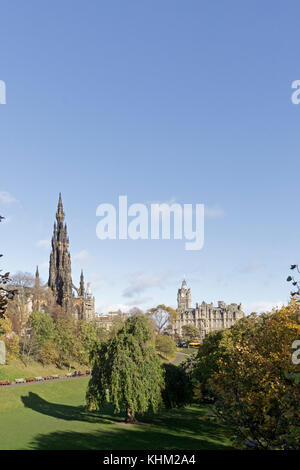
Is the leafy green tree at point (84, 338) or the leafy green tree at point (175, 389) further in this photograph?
the leafy green tree at point (84, 338)

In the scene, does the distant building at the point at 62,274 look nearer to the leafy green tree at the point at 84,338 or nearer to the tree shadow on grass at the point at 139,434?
the leafy green tree at the point at 84,338

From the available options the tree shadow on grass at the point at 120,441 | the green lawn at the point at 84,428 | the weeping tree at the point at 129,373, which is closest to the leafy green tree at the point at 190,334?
the green lawn at the point at 84,428

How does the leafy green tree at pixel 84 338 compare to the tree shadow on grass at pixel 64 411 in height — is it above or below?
above

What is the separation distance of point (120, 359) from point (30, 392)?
21540mm

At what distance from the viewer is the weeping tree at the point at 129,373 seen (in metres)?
34.3

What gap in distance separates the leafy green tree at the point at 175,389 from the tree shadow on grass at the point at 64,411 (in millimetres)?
5697

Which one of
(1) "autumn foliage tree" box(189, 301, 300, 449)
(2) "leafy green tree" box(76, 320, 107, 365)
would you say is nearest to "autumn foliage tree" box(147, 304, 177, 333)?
A: (2) "leafy green tree" box(76, 320, 107, 365)

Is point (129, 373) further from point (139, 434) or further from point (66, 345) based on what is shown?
point (66, 345)

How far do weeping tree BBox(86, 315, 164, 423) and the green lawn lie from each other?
2050 millimetres

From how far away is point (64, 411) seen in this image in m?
44.2

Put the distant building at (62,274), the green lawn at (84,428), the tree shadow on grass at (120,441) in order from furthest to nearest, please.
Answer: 1. the distant building at (62,274)
2. the green lawn at (84,428)
3. the tree shadow on grass at (120,441)

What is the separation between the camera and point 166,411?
149ft
